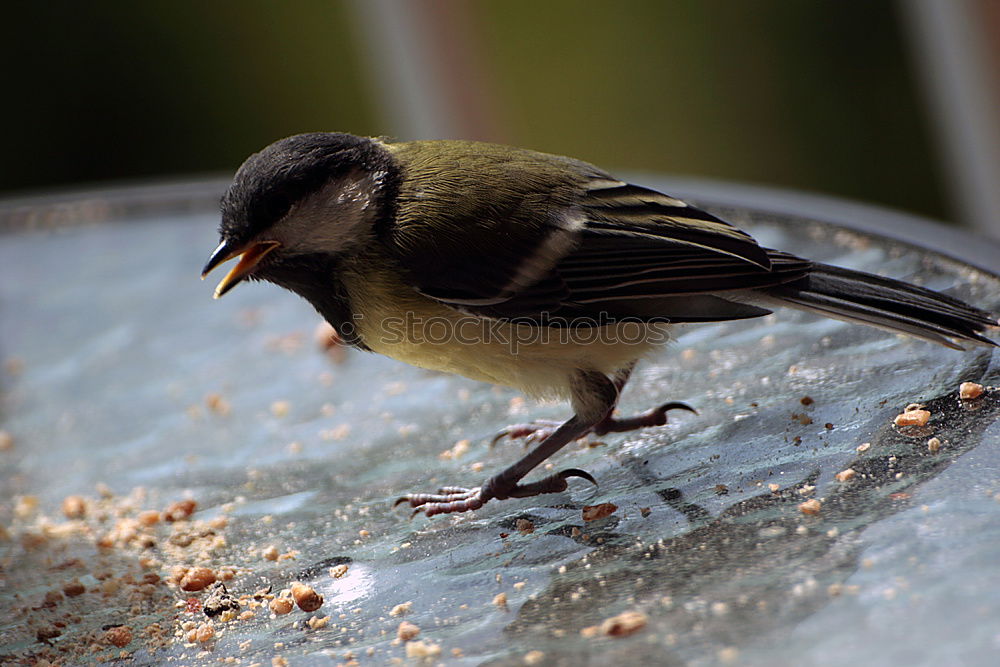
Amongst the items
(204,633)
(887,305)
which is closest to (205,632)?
(204,633)

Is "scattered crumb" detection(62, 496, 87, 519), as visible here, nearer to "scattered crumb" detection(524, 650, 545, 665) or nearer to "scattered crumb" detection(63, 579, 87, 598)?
"scattered crumb" detection(63, 579, 87, 598)

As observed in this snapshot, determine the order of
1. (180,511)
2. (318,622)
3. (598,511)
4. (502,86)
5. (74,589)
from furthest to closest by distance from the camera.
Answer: (502,86) → (180,511) → (74,589) → (598,511) → (318,622)

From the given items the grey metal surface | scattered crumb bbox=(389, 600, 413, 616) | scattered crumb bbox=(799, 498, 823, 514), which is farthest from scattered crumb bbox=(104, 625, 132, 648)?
scattered crumb bbox=(799, 498, 823, 514)

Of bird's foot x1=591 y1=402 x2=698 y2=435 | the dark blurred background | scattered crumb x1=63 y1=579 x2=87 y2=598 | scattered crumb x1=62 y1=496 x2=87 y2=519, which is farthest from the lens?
the dark blurred background

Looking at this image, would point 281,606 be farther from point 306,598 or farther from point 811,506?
point 811,506

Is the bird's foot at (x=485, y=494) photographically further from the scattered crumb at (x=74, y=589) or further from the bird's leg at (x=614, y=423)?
the scattered crumb at (x=74, y=589)

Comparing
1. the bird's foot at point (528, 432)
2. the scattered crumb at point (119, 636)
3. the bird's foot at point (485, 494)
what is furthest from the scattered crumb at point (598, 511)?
the scattered crumb at point (119, 636)

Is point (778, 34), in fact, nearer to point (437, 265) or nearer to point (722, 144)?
point (722, 144)
